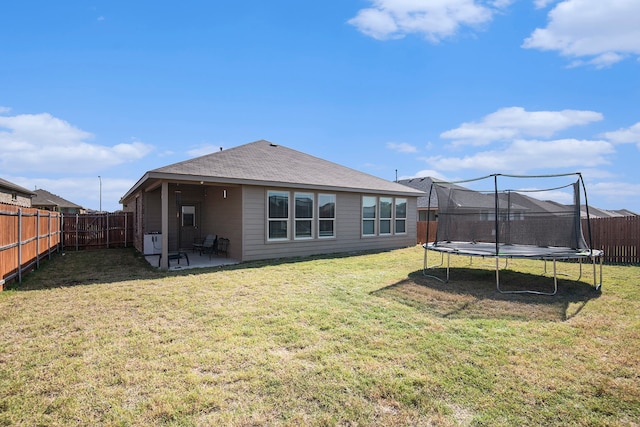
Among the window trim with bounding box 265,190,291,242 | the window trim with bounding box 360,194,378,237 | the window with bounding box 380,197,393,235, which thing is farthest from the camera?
the window with bounding box 380,197,393,235

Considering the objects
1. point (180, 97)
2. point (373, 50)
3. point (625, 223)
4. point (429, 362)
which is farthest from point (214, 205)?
point (625, 223)

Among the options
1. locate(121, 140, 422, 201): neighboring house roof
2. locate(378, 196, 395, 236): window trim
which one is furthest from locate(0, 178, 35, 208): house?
locate(378, 196, 395, 236): window trim

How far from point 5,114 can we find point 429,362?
2071 centimetres

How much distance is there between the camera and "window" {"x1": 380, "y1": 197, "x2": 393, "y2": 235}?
13.7m

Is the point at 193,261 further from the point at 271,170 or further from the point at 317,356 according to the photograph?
the point at 317,356

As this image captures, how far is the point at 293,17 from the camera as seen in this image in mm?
9562

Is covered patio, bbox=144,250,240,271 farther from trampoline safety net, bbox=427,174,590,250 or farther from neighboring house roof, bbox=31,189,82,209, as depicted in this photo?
neighboring house roof, bbox=31,189,82,209

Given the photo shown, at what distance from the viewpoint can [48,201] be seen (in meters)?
35.8

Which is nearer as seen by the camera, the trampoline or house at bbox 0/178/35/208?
the trampoline

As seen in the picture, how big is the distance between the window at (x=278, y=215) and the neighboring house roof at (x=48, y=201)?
35180 mm

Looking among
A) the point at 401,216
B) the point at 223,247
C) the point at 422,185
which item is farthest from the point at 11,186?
the point at 422,185

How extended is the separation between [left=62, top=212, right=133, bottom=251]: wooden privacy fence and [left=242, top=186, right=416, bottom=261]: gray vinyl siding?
8889 millimetres

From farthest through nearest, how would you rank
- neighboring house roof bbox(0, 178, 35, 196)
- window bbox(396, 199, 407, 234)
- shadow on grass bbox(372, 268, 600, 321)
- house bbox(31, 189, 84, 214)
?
house bbox(31, 189, 84, 214) → neighboring house roof bbox(0, 178, 35, 196) → window bbox(396, 199, 407, 234) → shadow on grass bbox(372, 268, 600, 321)

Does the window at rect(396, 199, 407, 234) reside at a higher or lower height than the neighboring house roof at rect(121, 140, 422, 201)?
lower
